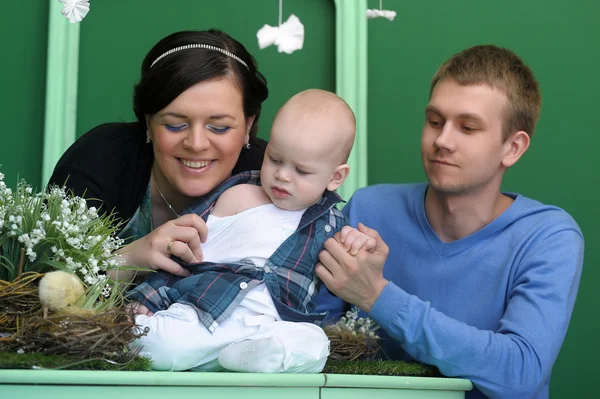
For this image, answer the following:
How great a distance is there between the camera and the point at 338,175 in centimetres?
202

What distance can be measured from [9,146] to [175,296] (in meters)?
1.36

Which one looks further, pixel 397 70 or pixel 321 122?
pixel 397 70

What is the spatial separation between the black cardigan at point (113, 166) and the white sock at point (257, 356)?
0.68 meters

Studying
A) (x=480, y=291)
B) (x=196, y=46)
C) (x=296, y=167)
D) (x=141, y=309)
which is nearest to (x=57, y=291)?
(x=141, y=309)

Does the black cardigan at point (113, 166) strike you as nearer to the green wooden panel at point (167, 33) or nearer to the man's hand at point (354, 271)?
the man's hand at point (354, 271)

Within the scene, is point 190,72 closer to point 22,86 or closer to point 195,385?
point 195,385

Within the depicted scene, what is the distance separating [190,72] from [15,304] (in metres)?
0.77

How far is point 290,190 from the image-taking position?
1.95m

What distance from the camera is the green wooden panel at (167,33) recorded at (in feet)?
9.87

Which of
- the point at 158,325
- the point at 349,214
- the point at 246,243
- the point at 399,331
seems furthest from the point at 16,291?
the point at 349,214

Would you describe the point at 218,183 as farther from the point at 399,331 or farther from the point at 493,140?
the point at 493,140

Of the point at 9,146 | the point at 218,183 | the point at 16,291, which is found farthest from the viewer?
the point at 9,146

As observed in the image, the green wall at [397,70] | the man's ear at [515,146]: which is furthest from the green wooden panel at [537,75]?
the man's ear at [515,146]

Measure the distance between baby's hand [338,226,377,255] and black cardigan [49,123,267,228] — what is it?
1.46 ft
